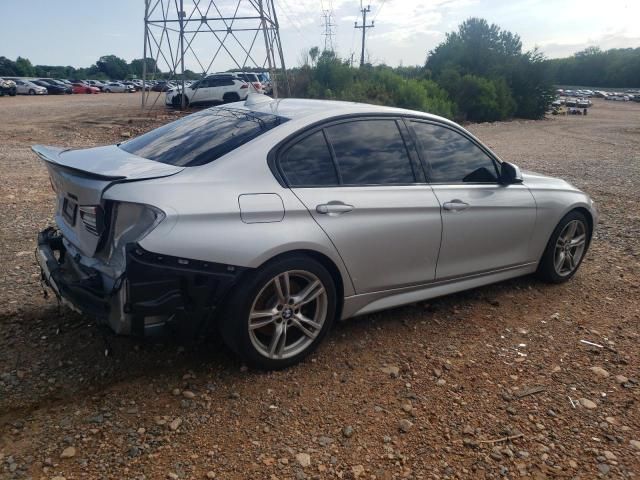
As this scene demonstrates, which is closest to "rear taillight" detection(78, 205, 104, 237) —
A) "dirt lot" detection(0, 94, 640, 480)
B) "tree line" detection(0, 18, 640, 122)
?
"dirt lot" detection(0, 94, 640, 480)

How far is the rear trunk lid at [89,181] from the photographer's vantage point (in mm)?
2922

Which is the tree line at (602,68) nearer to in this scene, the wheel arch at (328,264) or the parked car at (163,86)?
the parked car at (163,86)

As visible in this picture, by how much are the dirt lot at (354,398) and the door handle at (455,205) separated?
0.87m

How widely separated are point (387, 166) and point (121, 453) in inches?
92.7

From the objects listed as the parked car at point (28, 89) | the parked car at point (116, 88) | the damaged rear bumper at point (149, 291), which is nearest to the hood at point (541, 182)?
the damaged rear bumper at point (149, 291)

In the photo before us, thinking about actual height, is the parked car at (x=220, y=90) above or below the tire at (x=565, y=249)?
above

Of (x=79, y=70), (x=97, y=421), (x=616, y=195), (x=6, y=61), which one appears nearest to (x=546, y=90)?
(x=616, y=195)

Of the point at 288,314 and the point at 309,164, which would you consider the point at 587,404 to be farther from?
the point at 309,164

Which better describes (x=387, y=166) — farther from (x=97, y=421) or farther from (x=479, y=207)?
(x=97, y=421)

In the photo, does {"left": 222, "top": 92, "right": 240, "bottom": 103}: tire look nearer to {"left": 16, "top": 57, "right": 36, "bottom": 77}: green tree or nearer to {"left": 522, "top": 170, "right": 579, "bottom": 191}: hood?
{"left": 522, "top": 170, "right": 579, "bottom": 191}: hood

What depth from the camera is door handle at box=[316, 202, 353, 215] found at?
10.7ft

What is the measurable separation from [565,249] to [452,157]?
1.65 meters

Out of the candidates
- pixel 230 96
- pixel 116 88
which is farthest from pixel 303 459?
pixel 116 88

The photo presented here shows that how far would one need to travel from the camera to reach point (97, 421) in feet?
9.09
